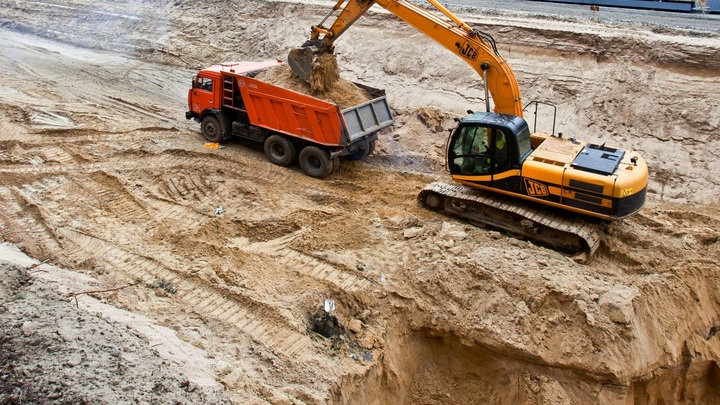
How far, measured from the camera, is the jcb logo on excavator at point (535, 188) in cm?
849

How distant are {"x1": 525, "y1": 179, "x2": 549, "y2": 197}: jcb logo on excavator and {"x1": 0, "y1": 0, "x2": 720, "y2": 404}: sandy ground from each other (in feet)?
2.68

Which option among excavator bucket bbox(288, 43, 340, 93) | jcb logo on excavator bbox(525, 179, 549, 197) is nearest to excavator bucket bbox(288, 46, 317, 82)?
excavator bucket bbox(288, 43, 340, 93)

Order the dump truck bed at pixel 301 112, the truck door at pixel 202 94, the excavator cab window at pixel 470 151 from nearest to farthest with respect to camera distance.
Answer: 1. the excavator cab window at pixel 470 151
2. the dump truck bed at pixel 301 112
3. the truck door at pixel 202 94

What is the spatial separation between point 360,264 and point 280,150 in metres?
4.17

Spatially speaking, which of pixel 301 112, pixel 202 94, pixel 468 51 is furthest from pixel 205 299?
pixel 202 94

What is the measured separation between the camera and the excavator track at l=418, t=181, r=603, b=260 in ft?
27.5

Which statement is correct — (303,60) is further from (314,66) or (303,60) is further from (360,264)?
(360,264)

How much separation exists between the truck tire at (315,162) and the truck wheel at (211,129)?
7.21 ft

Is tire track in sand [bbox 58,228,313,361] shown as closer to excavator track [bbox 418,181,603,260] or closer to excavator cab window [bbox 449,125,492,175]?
excavator track [bbox 418,181,603,260]

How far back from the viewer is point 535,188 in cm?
856

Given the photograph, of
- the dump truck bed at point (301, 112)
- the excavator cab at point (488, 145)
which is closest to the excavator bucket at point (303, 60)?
the dump truck bed at point (301, 112)

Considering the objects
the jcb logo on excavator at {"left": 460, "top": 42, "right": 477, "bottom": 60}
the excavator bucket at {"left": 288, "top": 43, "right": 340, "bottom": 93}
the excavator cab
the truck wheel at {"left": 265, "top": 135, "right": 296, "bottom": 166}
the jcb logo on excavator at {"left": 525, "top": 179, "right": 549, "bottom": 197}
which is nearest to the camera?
the jcb logo on excavator at {"left": 525, "top": 179, "right": 549, "bottom": 197}

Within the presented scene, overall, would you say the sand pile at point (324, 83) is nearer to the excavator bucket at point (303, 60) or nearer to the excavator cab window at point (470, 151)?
the excavator bucket at point (303, 60)

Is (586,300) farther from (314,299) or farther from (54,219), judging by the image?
(54,219)
